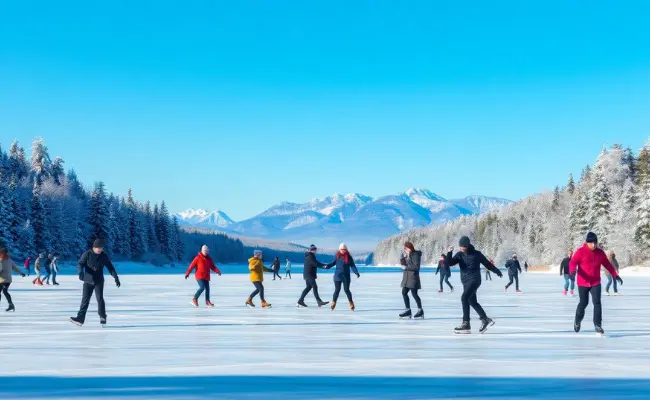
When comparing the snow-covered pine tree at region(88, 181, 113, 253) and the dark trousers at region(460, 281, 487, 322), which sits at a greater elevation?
the snow-covered pine tree at region(88, 181, 113, 253)

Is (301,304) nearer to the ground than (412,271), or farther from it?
nearer to the ground

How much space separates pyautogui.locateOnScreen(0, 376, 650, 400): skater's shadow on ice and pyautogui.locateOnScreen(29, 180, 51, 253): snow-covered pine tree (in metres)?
72.9

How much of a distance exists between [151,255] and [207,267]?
90.0 m

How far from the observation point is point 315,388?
7176 mm

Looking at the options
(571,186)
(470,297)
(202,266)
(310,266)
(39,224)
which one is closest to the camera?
(470,297)

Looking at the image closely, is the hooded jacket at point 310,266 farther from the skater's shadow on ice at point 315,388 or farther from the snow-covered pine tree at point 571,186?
the snow-covered pine tree at point 571,186

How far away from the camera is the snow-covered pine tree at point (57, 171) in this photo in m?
104

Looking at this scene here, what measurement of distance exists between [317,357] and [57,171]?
4059 inches

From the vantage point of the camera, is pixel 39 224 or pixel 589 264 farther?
pixel 39 224

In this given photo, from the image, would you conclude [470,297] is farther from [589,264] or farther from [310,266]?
[310,266]

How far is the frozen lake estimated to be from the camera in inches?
280

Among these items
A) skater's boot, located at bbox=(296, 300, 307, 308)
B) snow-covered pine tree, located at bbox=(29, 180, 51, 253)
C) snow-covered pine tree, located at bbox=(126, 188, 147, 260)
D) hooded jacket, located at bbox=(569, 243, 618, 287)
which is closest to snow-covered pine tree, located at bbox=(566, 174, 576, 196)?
snow-covered pine tree, located at bbox=(126, 188, 147, 260)

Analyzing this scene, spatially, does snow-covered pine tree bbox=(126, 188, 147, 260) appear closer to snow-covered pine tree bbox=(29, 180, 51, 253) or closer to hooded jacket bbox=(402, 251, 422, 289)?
snow-covered pine tree bbox=(29, 180, 51, 253)

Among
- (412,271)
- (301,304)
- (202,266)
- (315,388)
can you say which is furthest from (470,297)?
(202,266)
